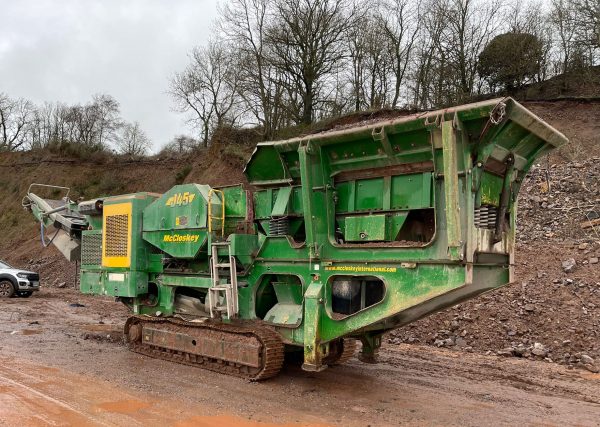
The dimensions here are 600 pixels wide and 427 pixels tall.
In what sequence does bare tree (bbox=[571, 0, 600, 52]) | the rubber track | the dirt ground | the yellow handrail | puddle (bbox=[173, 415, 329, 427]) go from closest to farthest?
1. puddle (bbox=[173, 415, 329, 427])
2. the dirt ground
3. the rubber track
4. the yellow handrail
5. bare tree (bbox=[571, 0, 600, 52])

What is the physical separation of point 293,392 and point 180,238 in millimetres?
2768

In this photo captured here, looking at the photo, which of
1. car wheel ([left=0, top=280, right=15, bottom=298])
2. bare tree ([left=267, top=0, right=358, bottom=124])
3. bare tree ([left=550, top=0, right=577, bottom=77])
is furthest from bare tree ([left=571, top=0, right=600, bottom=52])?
car wheel ([left=0, top=280, right=15, bottom=298])

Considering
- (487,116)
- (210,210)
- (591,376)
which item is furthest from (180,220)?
(591,376)

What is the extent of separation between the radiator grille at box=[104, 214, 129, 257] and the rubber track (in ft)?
4.10

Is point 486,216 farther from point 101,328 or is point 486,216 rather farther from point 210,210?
point 101,328

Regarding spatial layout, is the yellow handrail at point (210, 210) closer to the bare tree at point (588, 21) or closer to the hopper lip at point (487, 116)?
the hopper lip at point (487, 116)

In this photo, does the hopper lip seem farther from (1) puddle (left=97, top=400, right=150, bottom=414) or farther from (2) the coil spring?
(1) puddle (left=97, top=400, right=150, bottom=414)

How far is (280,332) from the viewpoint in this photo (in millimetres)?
6383

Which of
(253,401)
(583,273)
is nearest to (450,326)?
(583,273)

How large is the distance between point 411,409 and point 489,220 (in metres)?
2.12

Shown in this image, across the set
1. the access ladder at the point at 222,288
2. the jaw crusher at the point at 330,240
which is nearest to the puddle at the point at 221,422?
the jaw crusher at the point at 330,240

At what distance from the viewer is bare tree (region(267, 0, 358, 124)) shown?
88.7ft

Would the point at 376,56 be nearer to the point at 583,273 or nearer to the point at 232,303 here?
the point at 583,273

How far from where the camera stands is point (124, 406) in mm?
5270
